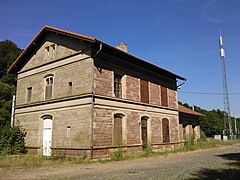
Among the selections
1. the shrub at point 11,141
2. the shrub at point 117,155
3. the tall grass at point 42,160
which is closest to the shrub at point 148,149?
the tall grass at point 42,160

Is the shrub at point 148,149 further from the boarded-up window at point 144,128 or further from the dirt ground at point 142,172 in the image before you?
the dirt ground at point 142,172

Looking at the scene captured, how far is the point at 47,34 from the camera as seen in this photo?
17.2 meters

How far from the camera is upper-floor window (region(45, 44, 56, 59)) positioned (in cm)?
1647

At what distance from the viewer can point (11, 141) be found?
53.0ft

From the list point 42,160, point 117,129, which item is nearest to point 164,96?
point 117,129

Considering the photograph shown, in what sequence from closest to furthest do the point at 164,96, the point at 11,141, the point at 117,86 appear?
the point at 117,86
the point at 11,141
the point at 164,96

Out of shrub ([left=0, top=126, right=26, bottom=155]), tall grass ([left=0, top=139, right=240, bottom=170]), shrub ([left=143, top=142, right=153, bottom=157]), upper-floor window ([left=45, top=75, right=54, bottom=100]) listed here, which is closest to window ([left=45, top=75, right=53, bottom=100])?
upper-floor window ([left=45, top=75, right=54, bottom=100])

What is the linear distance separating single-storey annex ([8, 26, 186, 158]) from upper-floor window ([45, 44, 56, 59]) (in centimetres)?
7

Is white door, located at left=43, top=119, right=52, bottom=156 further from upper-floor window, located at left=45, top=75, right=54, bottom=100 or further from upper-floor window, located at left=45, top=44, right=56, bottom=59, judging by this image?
upper-floor window, located at left=45, top=44, right=56, bottom=59

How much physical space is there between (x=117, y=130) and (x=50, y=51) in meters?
7.20

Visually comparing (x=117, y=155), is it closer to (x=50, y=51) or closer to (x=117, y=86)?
(x=117, y=86)

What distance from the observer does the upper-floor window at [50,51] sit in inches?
648

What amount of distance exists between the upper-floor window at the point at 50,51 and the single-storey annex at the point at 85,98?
7 centimetres

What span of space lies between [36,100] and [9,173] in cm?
819
